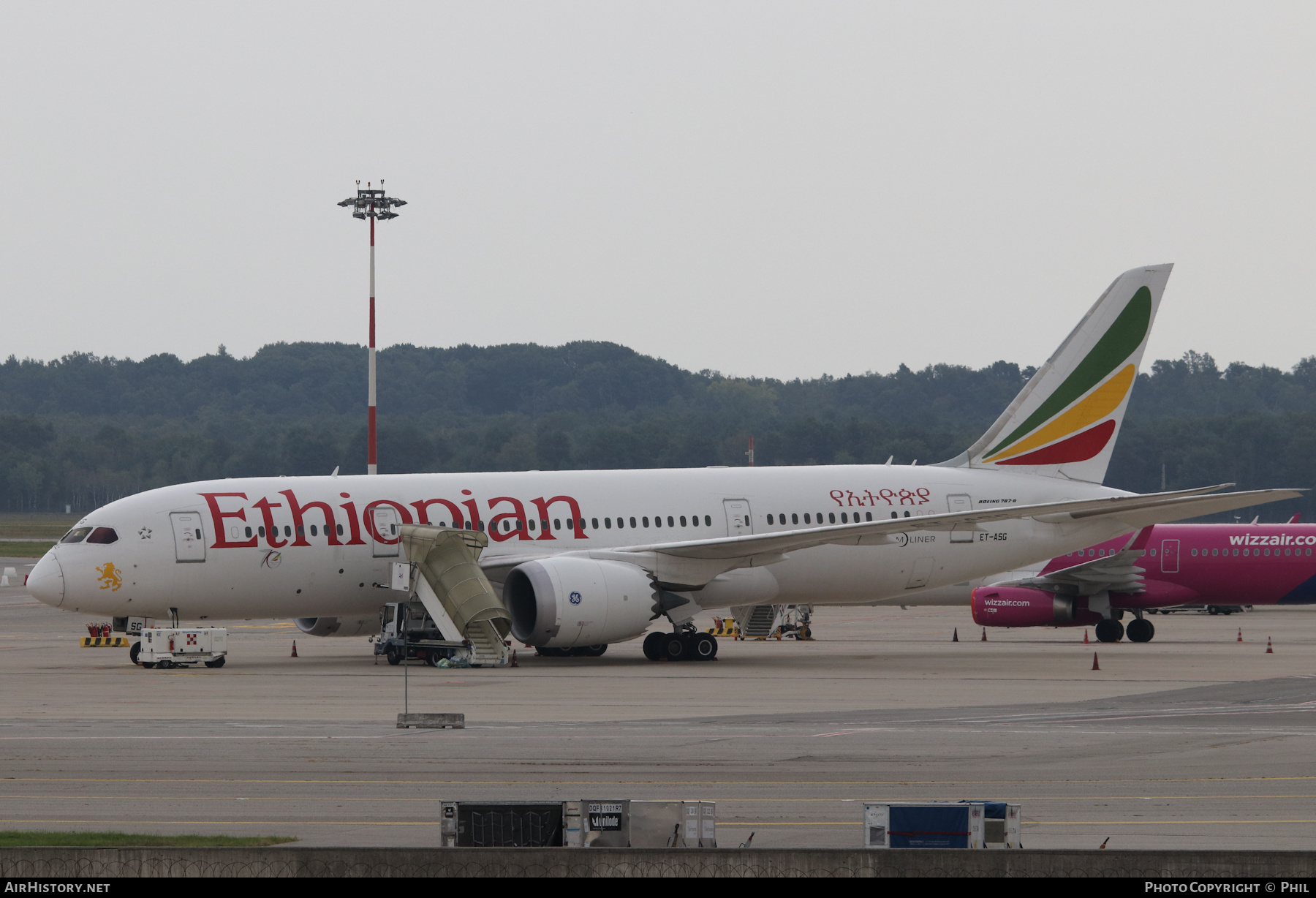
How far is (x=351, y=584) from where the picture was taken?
111ft

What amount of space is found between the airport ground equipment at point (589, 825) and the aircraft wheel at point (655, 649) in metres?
23.2

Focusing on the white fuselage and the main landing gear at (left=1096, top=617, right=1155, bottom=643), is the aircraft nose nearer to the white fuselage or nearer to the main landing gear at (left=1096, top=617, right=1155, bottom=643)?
the white fuselage

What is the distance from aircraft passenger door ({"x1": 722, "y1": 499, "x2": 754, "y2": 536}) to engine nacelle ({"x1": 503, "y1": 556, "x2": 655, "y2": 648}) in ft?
11.4

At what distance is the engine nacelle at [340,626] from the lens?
36.1 meters

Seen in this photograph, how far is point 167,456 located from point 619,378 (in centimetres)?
7027

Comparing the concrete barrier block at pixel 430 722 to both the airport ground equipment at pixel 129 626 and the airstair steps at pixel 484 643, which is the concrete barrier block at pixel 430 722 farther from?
the airport ground equipment at pixel 129 626

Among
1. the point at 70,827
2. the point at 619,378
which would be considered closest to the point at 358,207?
the point at 70,827

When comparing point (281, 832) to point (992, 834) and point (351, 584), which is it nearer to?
point (992, 834)

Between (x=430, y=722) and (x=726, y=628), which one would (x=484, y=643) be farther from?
(x=726, y=628)

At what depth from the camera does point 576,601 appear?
32.2 m

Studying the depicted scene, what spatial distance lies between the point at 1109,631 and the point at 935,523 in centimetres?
1085

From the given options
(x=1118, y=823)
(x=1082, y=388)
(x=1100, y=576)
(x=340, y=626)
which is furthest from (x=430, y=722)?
(x=1100, y=576)

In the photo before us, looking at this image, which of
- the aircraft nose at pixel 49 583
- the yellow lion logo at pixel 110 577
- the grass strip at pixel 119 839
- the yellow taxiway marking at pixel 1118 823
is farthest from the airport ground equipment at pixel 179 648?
the yellow taxiway marking at pixel 1118 823
